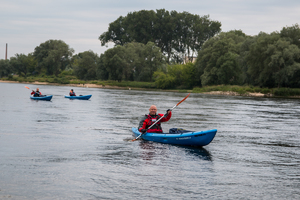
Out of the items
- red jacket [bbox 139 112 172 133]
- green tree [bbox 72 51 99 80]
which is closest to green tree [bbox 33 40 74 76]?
green tree [bbox 72 51 99 80]

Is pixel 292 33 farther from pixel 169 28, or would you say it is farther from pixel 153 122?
pixel 153 122

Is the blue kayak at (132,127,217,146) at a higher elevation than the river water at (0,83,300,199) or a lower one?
higher

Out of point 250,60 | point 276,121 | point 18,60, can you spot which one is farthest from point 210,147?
point 18,60

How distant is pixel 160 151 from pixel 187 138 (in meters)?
1.14

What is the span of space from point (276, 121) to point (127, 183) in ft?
60.3

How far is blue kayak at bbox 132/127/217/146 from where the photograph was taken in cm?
1284

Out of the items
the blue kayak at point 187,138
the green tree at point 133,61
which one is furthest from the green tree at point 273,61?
the blue kayak at point 187,138

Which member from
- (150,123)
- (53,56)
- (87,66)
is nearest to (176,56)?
(87,66)

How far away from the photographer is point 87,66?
9625cm

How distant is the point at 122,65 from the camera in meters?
85.2

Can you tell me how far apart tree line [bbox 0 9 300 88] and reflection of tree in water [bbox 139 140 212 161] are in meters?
45.9

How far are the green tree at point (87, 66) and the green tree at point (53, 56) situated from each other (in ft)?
23.4

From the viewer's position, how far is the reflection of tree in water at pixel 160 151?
1225 centimetres

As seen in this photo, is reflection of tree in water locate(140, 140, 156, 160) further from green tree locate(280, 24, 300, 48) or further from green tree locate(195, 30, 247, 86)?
green tree locate(195, 30, 247, 86)
